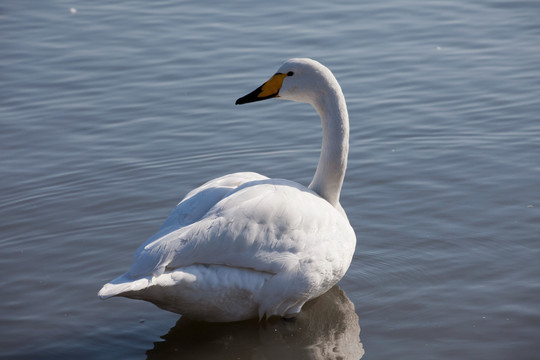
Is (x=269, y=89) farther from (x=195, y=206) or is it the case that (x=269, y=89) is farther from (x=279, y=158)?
(x=279, y=158)

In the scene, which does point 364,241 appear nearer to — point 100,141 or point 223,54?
point 100,141

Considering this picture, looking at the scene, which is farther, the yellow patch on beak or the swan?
the yellow patch on beak

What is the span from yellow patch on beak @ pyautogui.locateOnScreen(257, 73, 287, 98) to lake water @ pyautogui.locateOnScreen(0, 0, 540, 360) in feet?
4.31

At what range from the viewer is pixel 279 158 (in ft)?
27.0

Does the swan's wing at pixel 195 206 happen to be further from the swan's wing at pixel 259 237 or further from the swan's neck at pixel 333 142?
the swan's neck at pixel 333 142

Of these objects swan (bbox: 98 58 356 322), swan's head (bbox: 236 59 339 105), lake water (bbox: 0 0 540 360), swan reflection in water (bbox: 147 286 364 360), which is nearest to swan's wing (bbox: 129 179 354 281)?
swan (bbox: 98 58 356 322)

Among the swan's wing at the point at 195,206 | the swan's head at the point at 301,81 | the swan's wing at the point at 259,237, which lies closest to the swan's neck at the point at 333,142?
the swan's head at the point at 301,81

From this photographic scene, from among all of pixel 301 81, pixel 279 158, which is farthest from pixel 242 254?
pixel 279 158

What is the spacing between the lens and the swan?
5184 millimetres

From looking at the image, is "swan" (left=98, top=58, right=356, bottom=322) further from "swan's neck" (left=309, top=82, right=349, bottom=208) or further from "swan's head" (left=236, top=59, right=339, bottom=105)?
"swan's head" (left=236, top=59, right=339, bottom=105)

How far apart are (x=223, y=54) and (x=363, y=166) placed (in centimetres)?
351

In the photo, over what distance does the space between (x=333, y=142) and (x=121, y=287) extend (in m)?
2.05

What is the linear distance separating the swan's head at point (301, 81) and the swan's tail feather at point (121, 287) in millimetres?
1999

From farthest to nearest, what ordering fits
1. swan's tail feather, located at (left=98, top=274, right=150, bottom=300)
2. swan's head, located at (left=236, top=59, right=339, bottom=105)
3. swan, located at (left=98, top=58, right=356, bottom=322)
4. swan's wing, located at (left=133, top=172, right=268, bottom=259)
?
swan's head, located at (left=236, top=59, right=339, bottom=105) < swan's wing, located at (left=133, top=172, right=268, bottom=259) < swan, located at (left=98, top=58, right=356, bottom=322) < swan's tail feather, located at (left=98, top=274, right=150, bottom=300)
